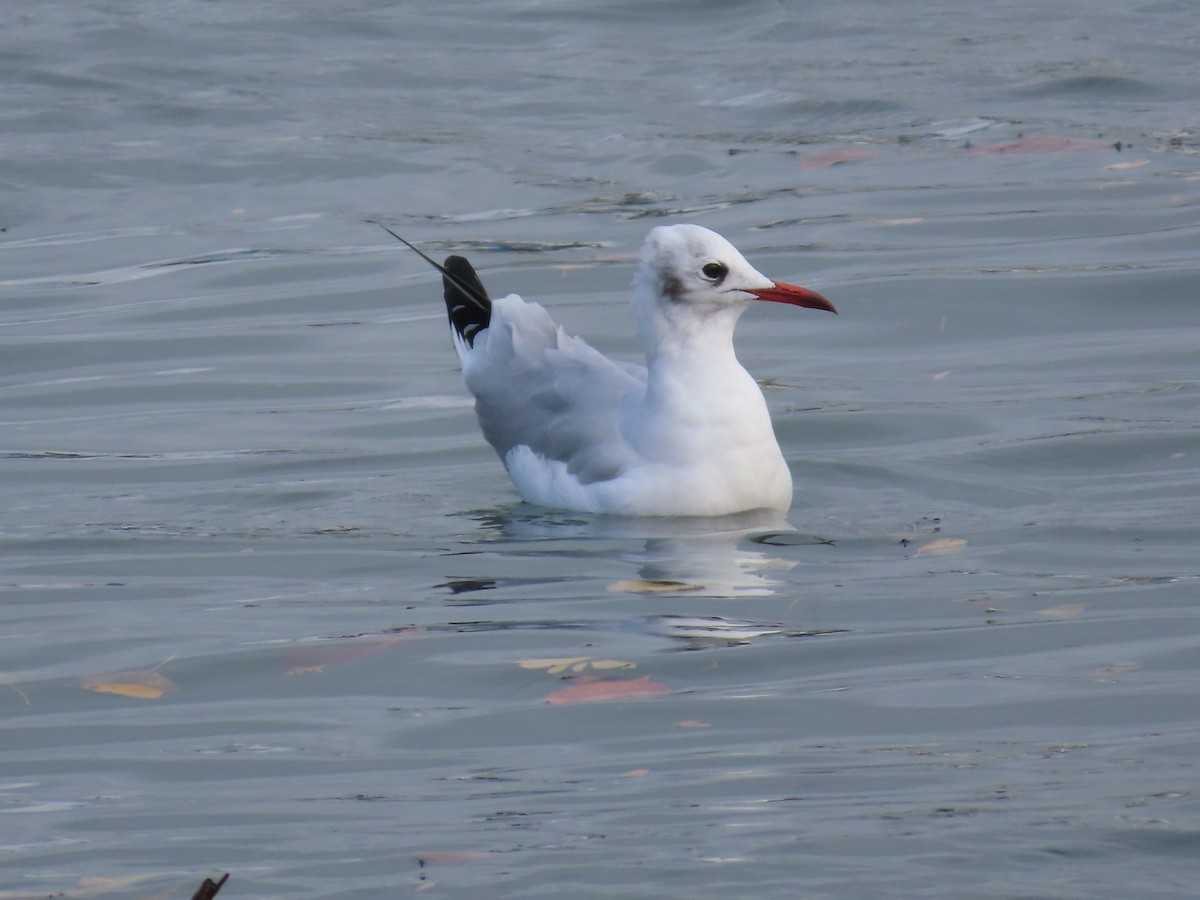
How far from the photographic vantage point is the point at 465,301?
29.0ft

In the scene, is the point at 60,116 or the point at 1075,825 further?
the point at 60,116

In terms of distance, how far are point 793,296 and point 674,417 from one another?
59cm

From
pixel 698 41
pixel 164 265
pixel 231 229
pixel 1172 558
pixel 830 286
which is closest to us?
pixel 1172 558

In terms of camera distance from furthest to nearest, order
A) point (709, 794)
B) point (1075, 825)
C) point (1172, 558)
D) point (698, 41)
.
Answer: point (698, 41)
point (1172, 558)
point (709, 794)
point (1075, 825)

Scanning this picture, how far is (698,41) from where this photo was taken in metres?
18.1

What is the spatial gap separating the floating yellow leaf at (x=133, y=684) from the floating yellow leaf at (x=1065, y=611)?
2.36m

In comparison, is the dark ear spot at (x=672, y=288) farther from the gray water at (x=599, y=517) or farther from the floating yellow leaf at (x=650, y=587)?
the floating yellow leaf at (x=650, y=587)

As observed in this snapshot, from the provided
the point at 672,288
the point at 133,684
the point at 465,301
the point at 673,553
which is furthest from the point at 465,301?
the point at 133,684

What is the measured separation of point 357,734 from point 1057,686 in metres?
1.70

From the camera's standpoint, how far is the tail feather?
28.4 feet

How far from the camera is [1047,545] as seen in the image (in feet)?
21.3

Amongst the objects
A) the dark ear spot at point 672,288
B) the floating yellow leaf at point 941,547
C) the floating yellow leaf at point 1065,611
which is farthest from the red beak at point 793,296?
the floating yellow leaf at point 1065,611

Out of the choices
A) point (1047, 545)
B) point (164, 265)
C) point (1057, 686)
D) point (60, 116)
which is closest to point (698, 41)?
point (60, 116)

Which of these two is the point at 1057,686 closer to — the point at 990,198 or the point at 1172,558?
the point at 1172,558
